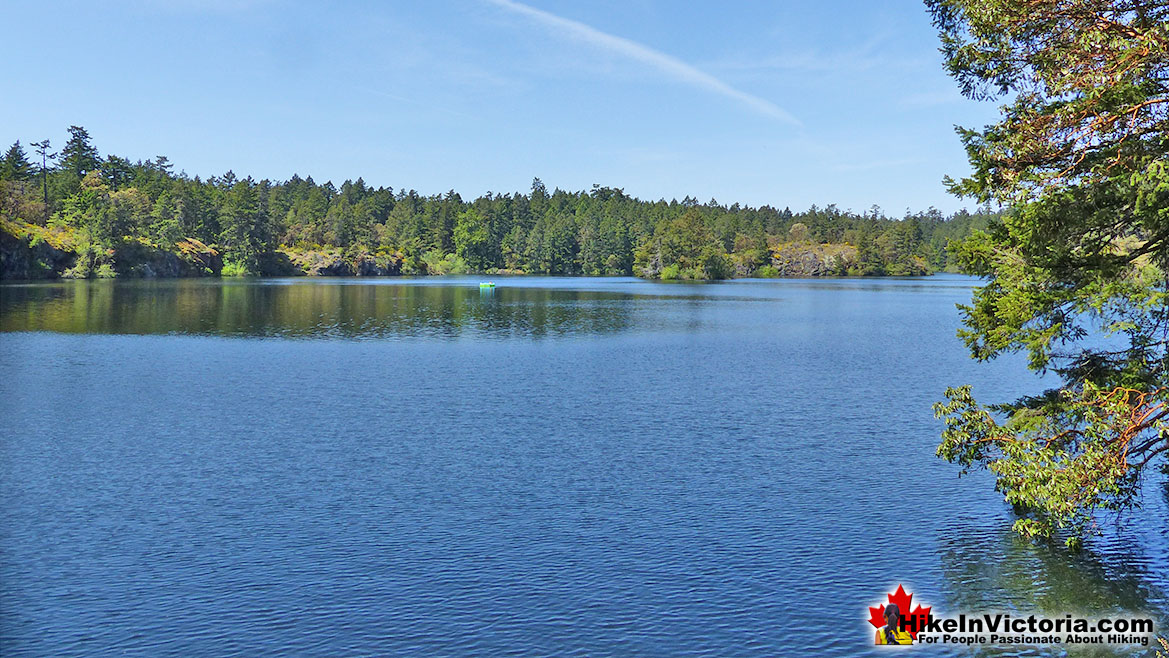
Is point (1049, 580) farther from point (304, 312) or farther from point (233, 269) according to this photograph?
point (233, 269)

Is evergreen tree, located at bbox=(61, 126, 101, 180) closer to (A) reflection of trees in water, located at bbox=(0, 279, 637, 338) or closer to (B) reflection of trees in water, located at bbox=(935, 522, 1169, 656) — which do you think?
(A) reflection of trees in water, located at bbox=(0, 279, 637, 338)

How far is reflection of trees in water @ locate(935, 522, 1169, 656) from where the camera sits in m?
18.3

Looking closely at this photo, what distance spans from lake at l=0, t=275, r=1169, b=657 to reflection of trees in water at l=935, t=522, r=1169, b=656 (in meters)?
0.07

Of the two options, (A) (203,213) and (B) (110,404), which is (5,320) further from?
(A) (203,213)

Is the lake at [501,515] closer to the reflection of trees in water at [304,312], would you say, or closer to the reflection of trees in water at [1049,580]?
the reflection of trees in water at [1049,580]

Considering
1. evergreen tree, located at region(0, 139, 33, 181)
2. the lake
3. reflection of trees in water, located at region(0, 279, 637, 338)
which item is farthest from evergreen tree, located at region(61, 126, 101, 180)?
the lake

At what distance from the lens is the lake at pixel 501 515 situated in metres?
17.3

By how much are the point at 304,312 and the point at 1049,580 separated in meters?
79.5

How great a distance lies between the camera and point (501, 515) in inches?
926

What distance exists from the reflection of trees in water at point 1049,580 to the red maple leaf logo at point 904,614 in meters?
0.67

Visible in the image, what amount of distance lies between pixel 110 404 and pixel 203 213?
169m

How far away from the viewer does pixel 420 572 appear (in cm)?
1967

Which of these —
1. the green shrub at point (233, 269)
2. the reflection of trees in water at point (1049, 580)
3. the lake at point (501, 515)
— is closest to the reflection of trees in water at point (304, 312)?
the lake at point (501, 515)

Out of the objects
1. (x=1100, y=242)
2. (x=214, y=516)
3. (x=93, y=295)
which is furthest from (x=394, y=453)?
(x=93, y=295)
